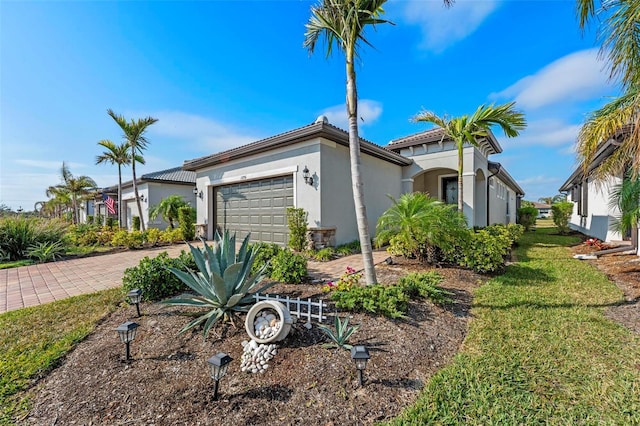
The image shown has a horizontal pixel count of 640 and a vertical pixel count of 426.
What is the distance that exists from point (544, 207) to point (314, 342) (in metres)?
67.5

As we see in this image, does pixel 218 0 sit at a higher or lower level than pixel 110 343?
higher

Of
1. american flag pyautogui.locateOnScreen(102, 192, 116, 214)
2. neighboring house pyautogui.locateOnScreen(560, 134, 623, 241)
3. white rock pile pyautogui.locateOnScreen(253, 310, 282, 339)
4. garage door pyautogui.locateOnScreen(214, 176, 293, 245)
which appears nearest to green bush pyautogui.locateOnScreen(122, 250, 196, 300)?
white rock pile pyautogui.locateOnScreen(253, 310, 282, 339)

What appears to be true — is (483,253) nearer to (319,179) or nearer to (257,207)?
(319,179)

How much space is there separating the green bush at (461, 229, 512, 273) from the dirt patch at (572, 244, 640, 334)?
1867 mm

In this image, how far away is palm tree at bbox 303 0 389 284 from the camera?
4.17 metres

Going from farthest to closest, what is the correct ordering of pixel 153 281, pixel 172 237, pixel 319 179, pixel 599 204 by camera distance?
pixel 172 237
pixel 599 204
pixel 319 179
pixel 153 281

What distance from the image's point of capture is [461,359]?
9.67ft

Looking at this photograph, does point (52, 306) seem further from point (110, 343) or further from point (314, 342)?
point (314, 342)

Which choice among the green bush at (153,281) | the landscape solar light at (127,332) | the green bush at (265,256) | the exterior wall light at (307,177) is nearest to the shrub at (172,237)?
the exterior wall light at (307,177)

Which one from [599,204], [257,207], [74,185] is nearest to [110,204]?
[74,185]

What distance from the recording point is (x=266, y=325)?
3.12 metres

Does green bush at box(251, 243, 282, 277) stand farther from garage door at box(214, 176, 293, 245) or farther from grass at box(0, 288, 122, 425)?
garage door at box(214, 176, 293, 245)

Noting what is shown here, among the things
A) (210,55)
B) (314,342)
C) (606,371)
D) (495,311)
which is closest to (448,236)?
(495,311)

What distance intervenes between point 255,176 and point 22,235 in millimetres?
8357
